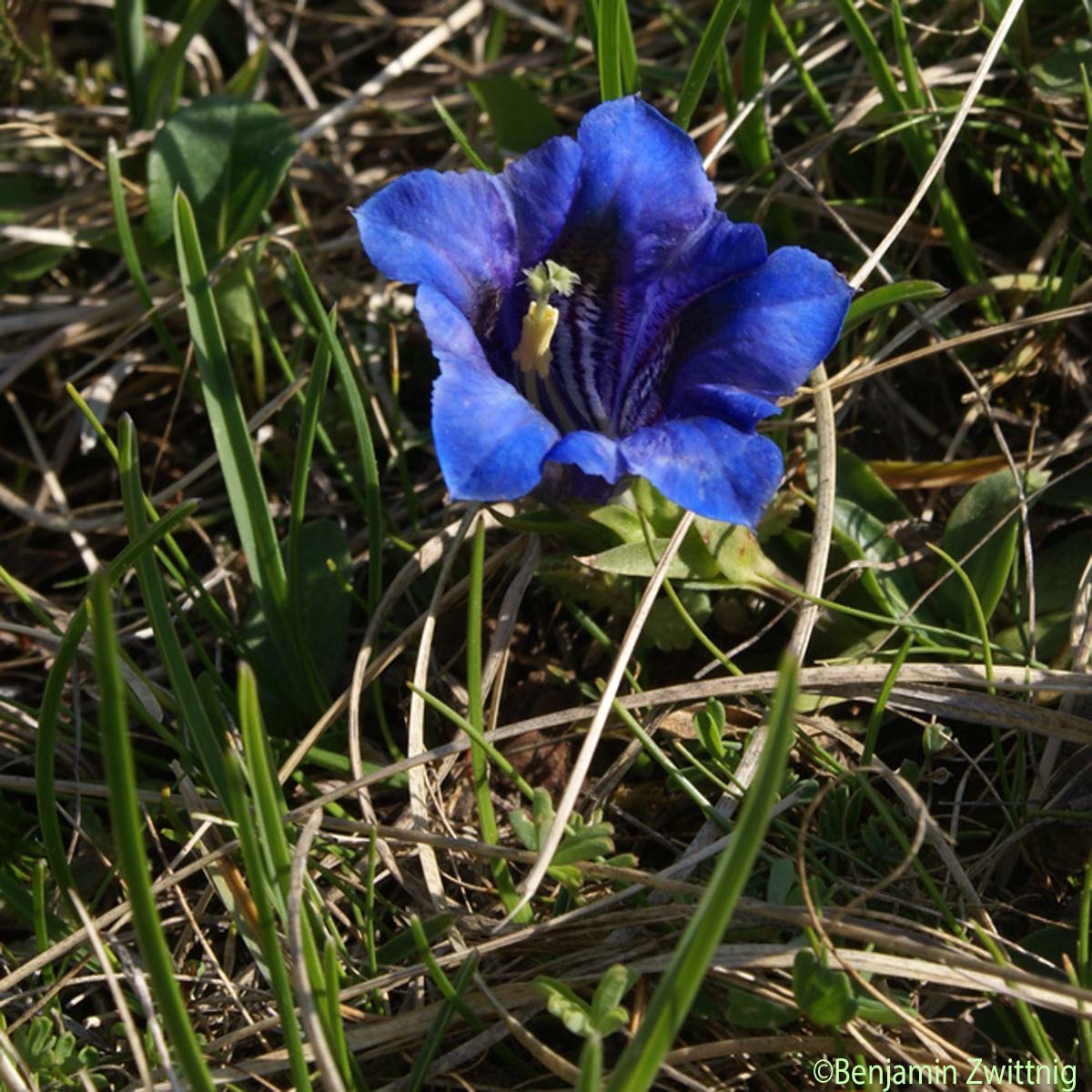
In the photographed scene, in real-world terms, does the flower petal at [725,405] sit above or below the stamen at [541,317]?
below

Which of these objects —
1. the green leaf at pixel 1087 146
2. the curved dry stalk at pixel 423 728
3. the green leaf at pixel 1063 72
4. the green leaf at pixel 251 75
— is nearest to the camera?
the curved dry stalk at pixel 423 728

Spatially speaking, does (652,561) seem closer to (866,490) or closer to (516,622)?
(516,622)

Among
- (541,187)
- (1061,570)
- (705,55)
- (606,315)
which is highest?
(705,55)

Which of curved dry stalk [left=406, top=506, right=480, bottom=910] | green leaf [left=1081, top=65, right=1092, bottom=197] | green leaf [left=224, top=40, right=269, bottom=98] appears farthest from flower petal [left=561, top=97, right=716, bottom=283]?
green leaf [left=224, top=40, right=269, bottom=98]

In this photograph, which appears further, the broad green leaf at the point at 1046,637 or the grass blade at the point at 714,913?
the broad green leaf at the point at 1046,637

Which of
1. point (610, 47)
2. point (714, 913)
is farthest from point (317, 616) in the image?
point (714, 913)

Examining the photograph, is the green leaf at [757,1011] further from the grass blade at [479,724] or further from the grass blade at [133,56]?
the grass blade at [133,56]

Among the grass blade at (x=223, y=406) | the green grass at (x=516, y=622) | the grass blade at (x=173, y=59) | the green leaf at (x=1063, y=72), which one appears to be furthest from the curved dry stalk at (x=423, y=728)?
the green leaf at (x=1063, y=72)
